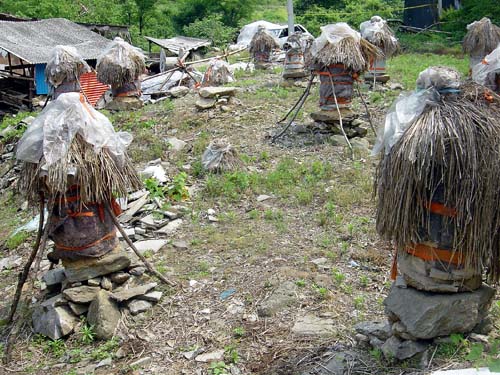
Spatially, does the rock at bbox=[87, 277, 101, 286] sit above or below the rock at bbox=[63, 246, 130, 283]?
below

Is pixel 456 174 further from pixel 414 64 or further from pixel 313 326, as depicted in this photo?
pixel 414 64

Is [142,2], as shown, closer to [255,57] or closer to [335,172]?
[255,57]

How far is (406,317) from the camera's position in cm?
407

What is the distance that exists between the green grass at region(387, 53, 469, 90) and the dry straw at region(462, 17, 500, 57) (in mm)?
647

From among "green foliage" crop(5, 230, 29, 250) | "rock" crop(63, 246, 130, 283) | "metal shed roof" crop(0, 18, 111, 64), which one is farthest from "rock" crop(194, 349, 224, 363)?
"metal shed roof" crop(0, 18, 111, 64)

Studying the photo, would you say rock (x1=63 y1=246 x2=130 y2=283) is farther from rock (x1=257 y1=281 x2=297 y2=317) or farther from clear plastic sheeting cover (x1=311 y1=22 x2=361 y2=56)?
clear plastic sheeting cover (x1=311 y1=22 x2=361 y2=56)

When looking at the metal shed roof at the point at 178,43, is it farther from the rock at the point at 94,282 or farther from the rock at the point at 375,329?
the rock at the point at 375,329

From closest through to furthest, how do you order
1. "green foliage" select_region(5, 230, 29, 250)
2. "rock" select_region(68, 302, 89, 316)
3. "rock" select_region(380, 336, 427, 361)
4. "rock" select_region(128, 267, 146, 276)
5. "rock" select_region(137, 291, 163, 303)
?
1. "rock" select_region(380, 336, 427, 361)
2. "rock" select_region(68, 302, 89, 316)
3. "rock" select_region(137, 291, 163, 303)
4. "rock" select_region(128, 267, 146, 276)
5. "green foliage" select_region(5, 230, 29, 250)

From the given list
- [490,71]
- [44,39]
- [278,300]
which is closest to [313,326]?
[278,300]

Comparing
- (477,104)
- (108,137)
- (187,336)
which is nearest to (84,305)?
(187,336)

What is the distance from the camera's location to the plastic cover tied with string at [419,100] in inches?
155

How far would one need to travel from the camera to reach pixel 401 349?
4.10 m

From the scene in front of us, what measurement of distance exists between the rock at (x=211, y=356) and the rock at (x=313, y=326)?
0.66m

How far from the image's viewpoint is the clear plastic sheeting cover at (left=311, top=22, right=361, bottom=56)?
10227 millimetres
